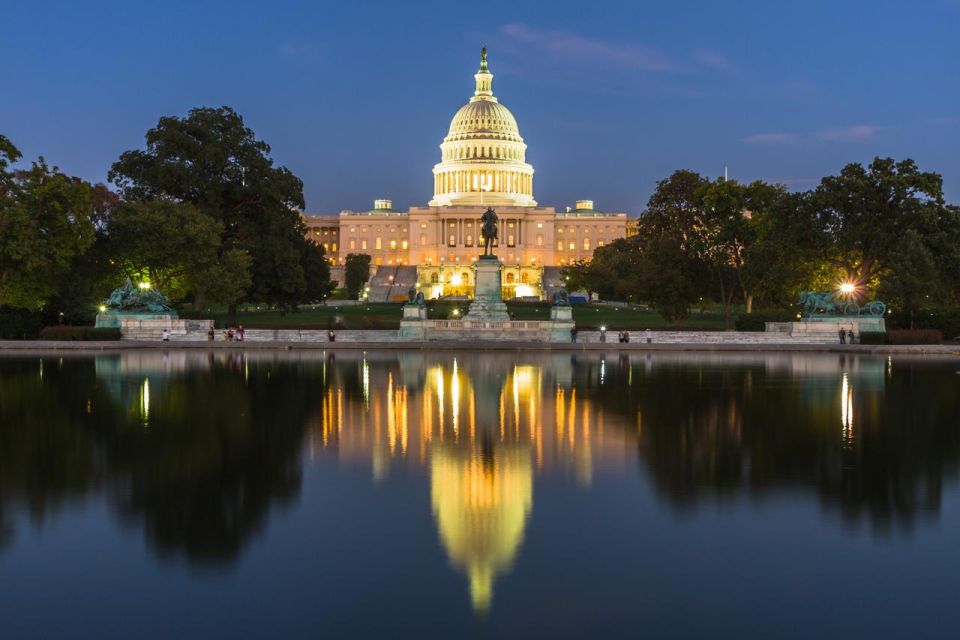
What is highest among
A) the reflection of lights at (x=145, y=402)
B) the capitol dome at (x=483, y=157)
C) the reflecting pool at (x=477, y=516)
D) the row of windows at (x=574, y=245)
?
the capitol dome at (x=483, y=157)

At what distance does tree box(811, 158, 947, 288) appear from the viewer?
55.1 metres

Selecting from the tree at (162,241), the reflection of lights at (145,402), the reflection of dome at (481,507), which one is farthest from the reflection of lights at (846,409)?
the tree at (162,241)

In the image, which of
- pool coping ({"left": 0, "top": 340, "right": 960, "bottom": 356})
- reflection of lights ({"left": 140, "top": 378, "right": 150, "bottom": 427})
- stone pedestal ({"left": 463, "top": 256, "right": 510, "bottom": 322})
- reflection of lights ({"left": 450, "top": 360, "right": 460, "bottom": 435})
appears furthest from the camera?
stone pedestal ({"left": 463, "top": 256, "right": 510, "bottom": 322})

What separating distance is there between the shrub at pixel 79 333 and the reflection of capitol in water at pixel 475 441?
22460 millimetres

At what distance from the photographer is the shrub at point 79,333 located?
161 ft

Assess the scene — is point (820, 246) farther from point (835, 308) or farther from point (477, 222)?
point (477, 222)

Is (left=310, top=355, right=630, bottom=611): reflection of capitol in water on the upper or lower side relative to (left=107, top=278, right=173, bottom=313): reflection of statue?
lower

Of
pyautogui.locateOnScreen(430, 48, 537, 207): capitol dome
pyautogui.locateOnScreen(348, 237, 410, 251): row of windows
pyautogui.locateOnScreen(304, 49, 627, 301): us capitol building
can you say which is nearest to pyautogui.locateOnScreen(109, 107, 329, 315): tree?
pyautogui.locateOnScreen(304, 49, 627, 301): us capitol building

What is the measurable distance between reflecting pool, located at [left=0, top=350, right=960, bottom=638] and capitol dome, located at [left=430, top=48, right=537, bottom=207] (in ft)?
516

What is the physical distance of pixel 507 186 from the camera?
605 ft

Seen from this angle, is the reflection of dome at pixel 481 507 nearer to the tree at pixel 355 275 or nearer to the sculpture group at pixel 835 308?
the sculpture group at pixel 835 308

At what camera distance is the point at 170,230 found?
5466 cm

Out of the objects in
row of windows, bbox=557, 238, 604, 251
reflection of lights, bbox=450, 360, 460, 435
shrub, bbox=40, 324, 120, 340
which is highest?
row of windows, bbox=557, 238, 604, 251

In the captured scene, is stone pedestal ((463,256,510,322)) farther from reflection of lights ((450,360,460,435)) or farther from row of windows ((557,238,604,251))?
row of windows ((557,238,604,251))
